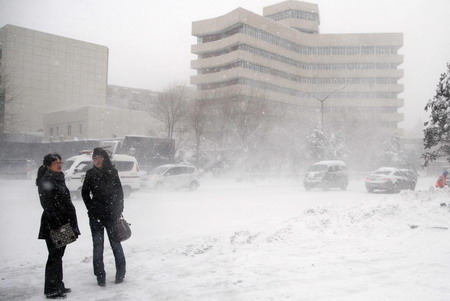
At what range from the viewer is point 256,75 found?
73625mm

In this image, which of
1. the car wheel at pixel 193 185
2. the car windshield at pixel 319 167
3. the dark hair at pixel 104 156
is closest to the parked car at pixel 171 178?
the car wheel at pixel 193 185

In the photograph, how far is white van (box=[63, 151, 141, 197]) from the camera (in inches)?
638

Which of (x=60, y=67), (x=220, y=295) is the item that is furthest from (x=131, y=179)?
(x=60, y=67)

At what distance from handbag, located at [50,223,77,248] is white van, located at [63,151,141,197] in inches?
447

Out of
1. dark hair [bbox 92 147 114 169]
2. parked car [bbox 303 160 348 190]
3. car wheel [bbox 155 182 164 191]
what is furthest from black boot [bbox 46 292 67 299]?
parked car [bbox 303 160 348 190]

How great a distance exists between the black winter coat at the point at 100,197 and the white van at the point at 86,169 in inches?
437

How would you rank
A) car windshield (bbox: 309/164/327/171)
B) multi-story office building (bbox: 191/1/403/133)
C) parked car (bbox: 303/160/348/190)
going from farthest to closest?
1. multi-story office building (bbox: 191/1/403/133)
2. car windshield (bbox: 309/164/327/171)
3. parked car (bbox: 303/160/348/190)

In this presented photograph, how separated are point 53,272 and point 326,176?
20.8m

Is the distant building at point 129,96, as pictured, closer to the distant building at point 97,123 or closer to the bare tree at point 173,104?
the distant building at point 97,123

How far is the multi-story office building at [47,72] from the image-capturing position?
66625 millimetres

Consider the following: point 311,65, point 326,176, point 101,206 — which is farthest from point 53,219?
point 311,65

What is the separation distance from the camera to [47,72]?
72.1 meters

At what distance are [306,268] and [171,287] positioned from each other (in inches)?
81.6

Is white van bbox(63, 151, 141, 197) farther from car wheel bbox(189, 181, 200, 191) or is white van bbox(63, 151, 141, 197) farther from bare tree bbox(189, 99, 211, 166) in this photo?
bare tree bbox(189, 99, 211, 166)
